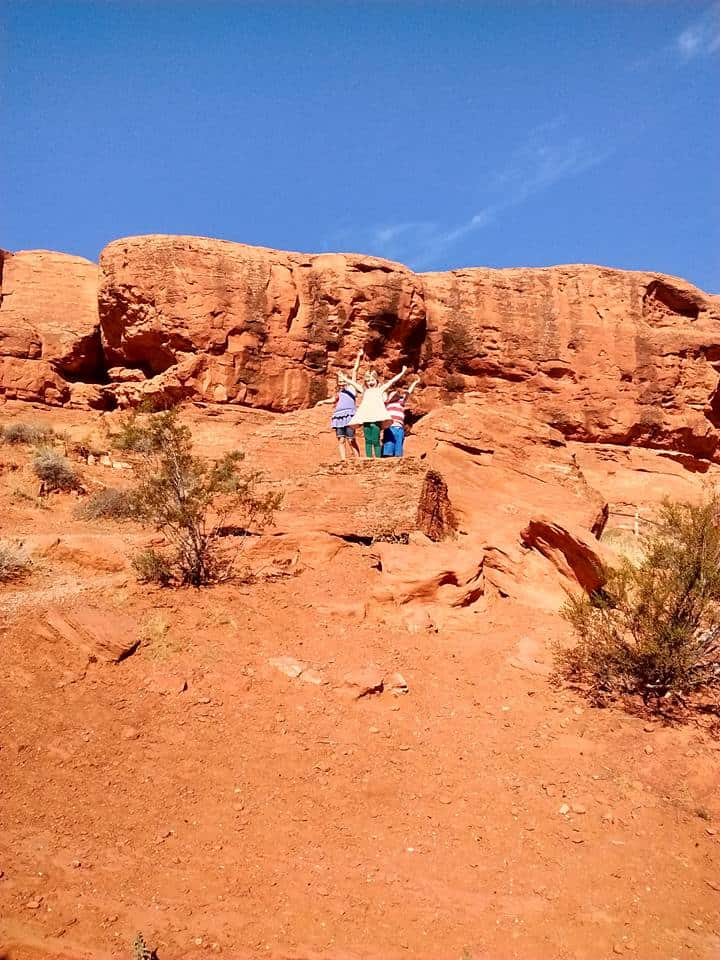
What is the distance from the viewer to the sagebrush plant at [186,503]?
8.05 m

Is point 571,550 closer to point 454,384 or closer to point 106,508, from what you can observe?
point 106,508

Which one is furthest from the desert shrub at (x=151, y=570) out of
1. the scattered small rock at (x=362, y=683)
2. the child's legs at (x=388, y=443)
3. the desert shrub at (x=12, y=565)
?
the child's legs at (x=388, y=443)

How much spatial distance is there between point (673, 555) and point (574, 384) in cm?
1575

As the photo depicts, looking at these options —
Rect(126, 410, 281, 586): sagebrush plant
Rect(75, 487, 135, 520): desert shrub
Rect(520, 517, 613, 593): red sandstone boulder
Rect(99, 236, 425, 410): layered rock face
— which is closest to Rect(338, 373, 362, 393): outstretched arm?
Rect(126, 410, 281, 586): sagebrush plant

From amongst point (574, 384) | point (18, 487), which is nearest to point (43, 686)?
point (18, 487)

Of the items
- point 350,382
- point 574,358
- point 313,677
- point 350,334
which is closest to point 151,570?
point 313,677

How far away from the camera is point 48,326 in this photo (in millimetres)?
21500

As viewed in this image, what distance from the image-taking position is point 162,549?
347 inches

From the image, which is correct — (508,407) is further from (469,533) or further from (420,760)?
(420,760)

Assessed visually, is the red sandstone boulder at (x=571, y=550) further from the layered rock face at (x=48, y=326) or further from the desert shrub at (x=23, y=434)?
the layered rock face at (x=48, y=326)

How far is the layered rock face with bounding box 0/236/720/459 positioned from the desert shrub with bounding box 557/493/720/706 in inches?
578

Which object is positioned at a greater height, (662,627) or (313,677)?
(662,627)

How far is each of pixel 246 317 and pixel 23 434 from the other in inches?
277

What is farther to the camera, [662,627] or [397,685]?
[662,627]
